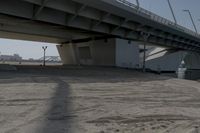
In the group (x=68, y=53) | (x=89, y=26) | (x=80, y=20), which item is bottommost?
(x=68, y=53)

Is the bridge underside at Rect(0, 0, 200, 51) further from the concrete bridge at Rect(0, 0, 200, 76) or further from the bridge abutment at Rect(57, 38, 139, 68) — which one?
the bridge abutment at Rect(57, 38, 139, 68)

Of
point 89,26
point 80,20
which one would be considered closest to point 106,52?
point 89,26

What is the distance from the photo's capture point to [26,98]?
1369 centimetres

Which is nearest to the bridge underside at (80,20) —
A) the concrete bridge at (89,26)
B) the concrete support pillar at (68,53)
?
the concrete bridge at (89,26)

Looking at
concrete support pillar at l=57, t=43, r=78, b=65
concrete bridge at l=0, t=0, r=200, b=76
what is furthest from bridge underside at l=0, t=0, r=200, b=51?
concrete support pillar at l=57, t=43, r=78, b=65

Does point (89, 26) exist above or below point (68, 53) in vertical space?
above

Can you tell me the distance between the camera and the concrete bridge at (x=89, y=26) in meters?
32.0

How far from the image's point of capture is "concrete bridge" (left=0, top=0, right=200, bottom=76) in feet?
105

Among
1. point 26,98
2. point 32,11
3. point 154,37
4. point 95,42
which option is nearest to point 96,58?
point 95,42

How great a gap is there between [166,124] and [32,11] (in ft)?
81.2

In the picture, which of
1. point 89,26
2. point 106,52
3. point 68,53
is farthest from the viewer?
point 68,53

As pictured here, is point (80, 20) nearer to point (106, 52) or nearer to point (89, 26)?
point (89, 26)

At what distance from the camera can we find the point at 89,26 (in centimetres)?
3984

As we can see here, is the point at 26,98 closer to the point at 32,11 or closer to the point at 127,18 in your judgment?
the point at 32,11
